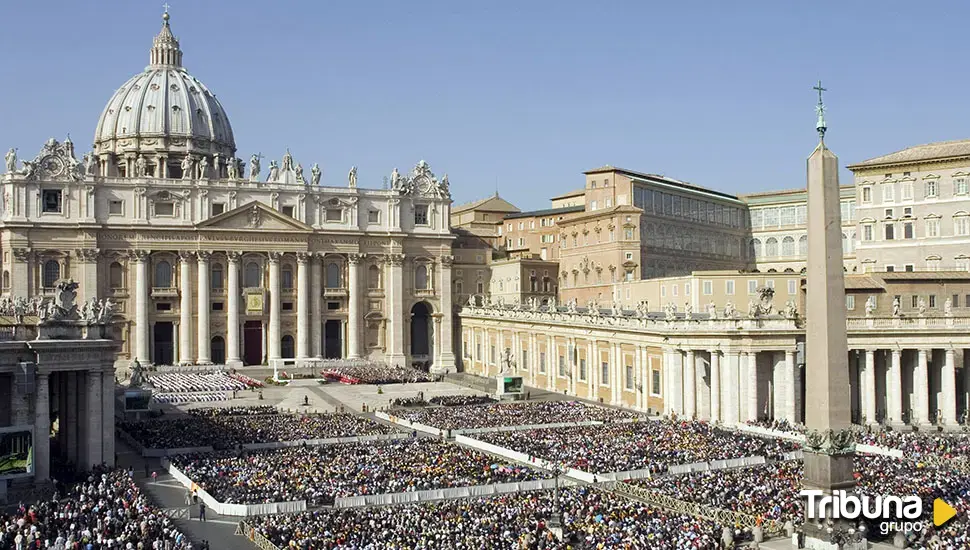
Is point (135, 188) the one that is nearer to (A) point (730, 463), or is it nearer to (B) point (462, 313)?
(B) point (462, 313)

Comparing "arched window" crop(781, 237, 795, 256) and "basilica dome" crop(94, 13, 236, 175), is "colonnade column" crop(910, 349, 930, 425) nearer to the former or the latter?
"arched window" crop(781, 237, 795, 256)

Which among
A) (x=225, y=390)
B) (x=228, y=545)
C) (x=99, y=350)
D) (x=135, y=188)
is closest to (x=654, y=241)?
(x=225, y=390)

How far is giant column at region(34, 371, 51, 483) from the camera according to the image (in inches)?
1357

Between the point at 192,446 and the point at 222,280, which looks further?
the point at 222,280

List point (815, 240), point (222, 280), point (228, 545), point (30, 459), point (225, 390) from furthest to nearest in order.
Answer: point (222, 280) < point (225, 390) < point (30, 459) < point (228, 545) < point (815, 240)

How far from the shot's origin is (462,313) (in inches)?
3674

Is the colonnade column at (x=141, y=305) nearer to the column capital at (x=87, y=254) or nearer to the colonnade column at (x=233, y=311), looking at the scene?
the column capital at (x=87, y=254)

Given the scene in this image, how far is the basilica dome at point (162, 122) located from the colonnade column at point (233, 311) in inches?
908

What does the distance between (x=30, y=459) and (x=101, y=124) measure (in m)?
86.5

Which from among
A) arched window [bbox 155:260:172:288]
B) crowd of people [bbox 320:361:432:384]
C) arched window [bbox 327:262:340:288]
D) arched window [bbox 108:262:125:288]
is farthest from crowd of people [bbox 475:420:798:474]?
arched window [bbox 108:262:125:288]

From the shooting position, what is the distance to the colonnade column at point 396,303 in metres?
92.5

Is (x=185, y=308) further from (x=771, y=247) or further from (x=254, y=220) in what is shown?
(x=771, y=247)

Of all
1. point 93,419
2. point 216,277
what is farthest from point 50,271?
point 93,419

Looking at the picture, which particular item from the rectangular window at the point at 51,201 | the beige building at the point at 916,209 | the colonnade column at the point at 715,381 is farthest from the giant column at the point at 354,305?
the colonnade column at the point at 715,381
